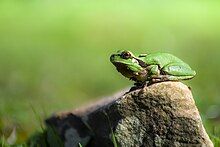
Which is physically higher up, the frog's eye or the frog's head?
the frog's eye

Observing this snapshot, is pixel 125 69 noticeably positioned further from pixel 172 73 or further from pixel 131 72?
pixel 172 73

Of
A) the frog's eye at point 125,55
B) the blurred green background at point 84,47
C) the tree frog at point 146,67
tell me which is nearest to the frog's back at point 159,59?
the tree frog at point 146,67

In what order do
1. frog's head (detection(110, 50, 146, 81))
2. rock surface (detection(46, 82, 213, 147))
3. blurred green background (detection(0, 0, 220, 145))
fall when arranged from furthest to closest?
blurred green background (detection(0, 0, 220, 145)) → frog's head (detection(110, 50, 146, 81)) → rock surface (detection(46, 82, 213, 147))

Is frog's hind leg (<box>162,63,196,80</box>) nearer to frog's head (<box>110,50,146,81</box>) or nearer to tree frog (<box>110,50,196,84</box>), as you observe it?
tree frog (<box>110,50,196,84</box>)

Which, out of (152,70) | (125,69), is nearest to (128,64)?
(125,69)

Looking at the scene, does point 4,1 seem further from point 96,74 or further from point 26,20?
point 96,74

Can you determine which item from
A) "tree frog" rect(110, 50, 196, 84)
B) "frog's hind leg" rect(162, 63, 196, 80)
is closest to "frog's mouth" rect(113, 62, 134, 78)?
"tree frog" rect(110, 50, 196, 84)

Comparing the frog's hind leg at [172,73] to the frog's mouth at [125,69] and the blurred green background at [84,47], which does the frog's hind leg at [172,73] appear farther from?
the blurred green background at [84,47]

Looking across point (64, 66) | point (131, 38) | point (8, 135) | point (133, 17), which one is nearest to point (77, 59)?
point (64, 66)
